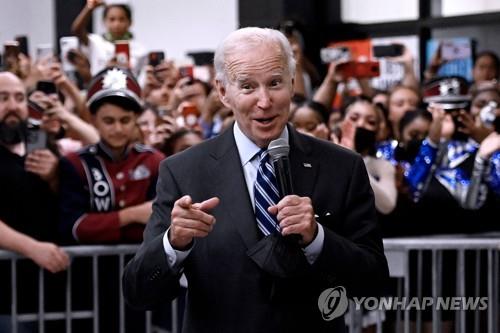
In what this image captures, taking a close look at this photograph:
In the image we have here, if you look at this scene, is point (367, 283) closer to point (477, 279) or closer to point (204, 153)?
point (204, 153)

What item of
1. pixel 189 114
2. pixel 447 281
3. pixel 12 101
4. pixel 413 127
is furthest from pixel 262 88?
pixel 189 114

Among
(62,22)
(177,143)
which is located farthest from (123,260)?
(62,22)

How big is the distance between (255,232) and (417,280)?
247 centimetres

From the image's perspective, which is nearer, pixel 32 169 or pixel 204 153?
pixel 204 153

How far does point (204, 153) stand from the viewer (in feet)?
13.8

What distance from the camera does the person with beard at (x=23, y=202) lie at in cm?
610

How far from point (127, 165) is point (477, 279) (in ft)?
5.97

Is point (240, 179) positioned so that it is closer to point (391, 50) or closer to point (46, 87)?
point (46, 87)

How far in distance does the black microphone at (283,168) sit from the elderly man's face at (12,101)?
296 centimetres

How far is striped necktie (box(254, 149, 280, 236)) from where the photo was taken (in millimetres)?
4004

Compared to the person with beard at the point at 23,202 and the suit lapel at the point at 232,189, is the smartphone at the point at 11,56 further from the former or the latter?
the suit lapel at the point at 232,189

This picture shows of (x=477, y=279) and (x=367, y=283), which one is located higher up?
(x=367, y=283)

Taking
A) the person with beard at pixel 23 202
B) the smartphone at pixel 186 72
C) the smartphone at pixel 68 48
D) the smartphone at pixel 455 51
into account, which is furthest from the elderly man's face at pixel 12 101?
the smartphone at pixel 455 51

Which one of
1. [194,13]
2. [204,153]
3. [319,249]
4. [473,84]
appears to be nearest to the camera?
[319,249]
